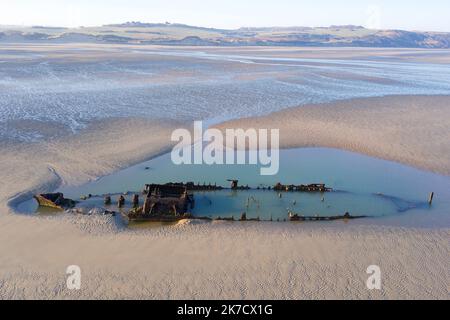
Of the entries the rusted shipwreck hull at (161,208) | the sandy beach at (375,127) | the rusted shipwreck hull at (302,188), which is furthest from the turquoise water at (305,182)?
the sandy beach at (375,127)

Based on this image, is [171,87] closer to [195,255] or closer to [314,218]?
[314,218]

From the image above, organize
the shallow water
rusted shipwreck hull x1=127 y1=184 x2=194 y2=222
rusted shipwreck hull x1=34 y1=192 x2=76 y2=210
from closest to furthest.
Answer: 1. rusted shipwreck hull x1=127 y1=184 x2=194 y2=222
2. rusted shipwreck hull x1=34 y1=192 x2=76 y2=210
3. the shallow water

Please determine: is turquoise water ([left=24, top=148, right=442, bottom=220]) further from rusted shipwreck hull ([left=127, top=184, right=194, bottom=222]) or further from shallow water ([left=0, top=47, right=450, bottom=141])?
shallow water ([left=0, top=47, right=450, bottom=141])

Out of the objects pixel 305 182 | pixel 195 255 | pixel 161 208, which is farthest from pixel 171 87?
pixel 195 255

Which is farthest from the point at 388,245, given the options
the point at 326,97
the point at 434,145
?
the point at 326,97

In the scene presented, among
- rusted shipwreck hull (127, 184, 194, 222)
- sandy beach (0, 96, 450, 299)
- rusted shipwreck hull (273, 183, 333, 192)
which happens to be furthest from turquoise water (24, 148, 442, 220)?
sandy beach (0, 96, 450, 299)
